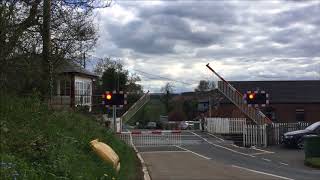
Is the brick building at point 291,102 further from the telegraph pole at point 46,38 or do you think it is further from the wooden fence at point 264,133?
the telegraph pole at point 46,38

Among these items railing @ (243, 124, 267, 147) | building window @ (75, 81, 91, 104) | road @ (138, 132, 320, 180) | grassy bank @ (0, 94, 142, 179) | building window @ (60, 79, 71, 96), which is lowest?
road @ (138, 132, 320, 180)

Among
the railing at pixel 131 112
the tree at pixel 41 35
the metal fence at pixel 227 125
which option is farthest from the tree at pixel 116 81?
the tree at pixel 41 35

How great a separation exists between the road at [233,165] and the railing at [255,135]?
207 cm

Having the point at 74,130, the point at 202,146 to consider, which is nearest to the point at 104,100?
the point at 202,146

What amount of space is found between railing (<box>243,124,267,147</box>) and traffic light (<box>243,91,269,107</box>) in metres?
1.72

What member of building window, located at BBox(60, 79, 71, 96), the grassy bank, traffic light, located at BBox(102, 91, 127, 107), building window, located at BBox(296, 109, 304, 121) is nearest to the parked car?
traffic light, located at BBox(102, 91, 127, 107)

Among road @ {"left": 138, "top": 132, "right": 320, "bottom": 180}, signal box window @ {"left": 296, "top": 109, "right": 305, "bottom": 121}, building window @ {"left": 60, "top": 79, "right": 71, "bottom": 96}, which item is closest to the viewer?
road @ {"left": 138, "top": 132, "right": 320, "bottom": 180}

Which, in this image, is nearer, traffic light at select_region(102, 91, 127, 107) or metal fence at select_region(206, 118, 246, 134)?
traffic light at select_region(102, 91, 127, 107)

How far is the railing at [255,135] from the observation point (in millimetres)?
36656

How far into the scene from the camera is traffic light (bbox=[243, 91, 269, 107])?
35.9m

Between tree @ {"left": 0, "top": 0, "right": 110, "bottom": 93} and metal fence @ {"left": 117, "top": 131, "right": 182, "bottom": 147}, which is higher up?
tree @ {"left": 0, "top": 0, "right": 110, "bottom": 93}

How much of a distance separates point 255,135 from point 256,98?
8.55 feet

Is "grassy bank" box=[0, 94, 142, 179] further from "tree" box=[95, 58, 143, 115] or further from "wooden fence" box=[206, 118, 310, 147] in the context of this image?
"tree" box=[95, 58, 143, 115]

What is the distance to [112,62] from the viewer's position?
346 ft
